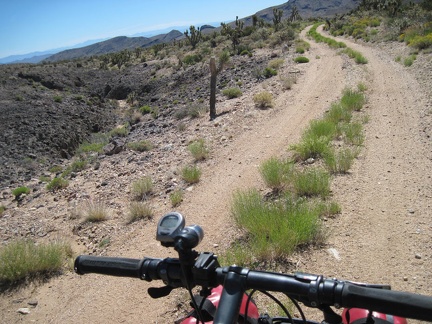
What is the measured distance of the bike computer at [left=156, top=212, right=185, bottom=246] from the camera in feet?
4.70

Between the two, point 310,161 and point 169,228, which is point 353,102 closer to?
point 310,161

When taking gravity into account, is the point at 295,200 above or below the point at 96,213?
above

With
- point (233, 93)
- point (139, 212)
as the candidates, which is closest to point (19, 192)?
point (139, 212)

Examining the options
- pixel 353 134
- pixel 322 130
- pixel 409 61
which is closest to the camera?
pixel 353 134

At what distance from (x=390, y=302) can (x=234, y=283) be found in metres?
0.51

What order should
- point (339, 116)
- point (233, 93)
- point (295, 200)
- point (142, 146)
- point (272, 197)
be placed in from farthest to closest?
1. point (233, 93)
2. point (142, 146)
3. point (339, 116)
4. point (272, 197)
5. point (295, 200)

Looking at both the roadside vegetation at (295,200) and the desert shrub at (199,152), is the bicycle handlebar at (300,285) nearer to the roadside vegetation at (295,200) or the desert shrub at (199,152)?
the roadside vegetation at (295,200)

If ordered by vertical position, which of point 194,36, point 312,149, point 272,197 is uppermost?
point 194,36

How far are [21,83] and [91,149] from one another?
19.6 m

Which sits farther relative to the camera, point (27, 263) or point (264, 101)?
point (264, 101)

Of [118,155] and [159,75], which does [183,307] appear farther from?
[159,75]

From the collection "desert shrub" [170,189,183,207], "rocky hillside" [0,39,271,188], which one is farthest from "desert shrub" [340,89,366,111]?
"rocky hillside" [0,39,271,188]

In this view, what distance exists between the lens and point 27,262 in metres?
5.90

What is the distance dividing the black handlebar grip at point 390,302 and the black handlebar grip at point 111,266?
2.78 feet
